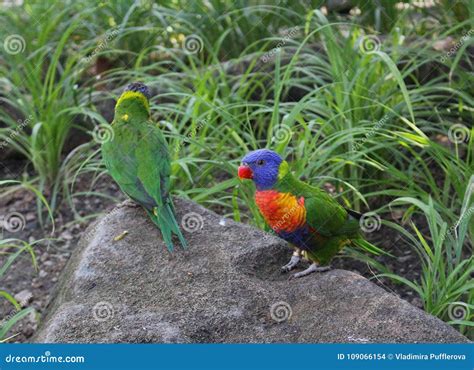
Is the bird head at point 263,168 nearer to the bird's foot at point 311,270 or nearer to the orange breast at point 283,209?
the orange breast at point 283,209

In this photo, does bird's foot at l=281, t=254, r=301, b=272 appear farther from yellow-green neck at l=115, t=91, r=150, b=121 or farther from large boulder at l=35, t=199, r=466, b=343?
yellow-green neck at l=115, t=91, r=150, b=121

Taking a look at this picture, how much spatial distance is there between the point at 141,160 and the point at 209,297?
0.65 m

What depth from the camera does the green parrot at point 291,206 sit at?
2840 millimetres

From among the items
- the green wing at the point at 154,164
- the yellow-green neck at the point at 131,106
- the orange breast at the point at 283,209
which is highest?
the yellow-green neck at the point at 131,106

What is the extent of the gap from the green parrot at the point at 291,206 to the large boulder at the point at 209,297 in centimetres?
15

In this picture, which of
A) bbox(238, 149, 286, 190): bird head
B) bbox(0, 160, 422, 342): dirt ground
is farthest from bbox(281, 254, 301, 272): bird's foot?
bbox(0, 160, 422, 342): dirt ground

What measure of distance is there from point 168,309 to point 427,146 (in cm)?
147

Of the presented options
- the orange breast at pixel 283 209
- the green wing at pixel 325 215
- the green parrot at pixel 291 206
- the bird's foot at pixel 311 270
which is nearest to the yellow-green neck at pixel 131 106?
the green parrot at pixel 291 206

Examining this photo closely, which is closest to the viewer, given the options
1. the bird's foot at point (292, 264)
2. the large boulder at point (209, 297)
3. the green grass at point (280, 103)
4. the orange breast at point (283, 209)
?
the large boulder at point (209, 297)

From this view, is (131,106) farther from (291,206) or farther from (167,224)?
(291,206)

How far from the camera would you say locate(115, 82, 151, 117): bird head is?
3.16m

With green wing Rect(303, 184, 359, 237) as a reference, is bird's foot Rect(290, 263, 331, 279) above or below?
below

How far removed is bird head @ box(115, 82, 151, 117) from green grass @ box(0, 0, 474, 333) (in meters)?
0.36

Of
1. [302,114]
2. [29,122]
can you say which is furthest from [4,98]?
[302,114]
